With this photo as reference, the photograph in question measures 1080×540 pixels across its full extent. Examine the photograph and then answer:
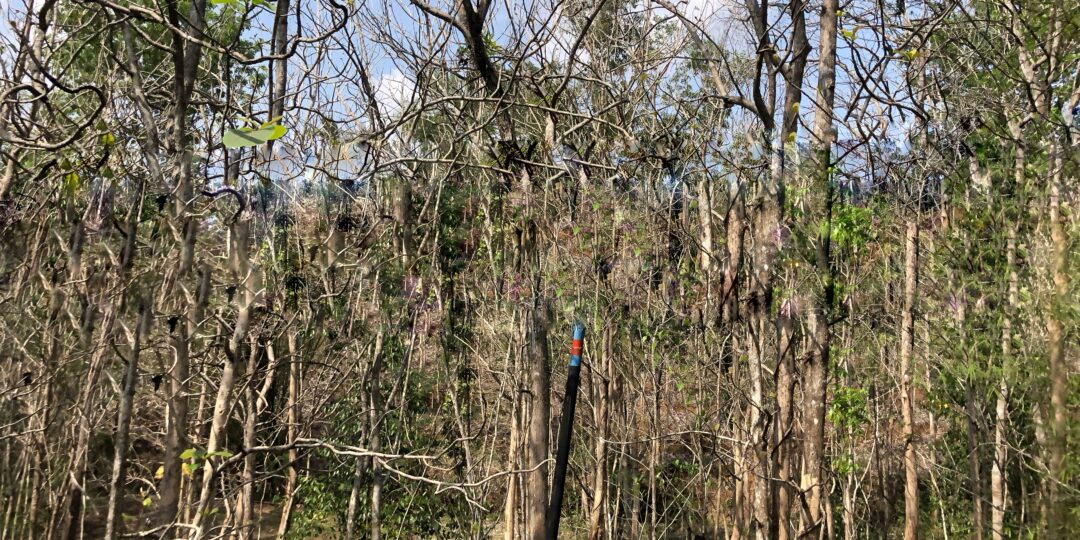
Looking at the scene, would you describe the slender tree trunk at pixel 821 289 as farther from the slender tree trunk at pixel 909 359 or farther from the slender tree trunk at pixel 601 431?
the slender tree trunk at pixel 909 359

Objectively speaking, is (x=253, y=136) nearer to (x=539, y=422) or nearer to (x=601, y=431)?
(x=539, y=422)

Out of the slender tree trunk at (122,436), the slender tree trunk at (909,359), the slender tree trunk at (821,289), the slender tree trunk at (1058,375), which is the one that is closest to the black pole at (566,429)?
the slender tree trunk at (821,289)

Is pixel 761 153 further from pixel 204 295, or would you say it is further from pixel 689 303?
pixel 204 295

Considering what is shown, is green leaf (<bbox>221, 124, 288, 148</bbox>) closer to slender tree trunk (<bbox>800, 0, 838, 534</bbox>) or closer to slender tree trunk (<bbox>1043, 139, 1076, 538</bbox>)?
slender tree trunk (<bbox>800, 0, 838, 534</bbox>)

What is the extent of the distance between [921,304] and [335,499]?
506 cm

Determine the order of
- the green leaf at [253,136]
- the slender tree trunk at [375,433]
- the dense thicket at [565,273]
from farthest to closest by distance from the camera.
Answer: the slender tree trunk at [375,433] < the dense thicket at [565,273] < the green leaf at [253,136]

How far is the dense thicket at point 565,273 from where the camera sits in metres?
2.97

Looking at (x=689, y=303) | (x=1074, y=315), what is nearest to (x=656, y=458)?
(x=689, y=303)

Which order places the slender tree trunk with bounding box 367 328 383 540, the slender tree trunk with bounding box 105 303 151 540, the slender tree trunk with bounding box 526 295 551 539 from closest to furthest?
the slender tree trunk with bounding box 105 303 151 540, the slender tree trunk with bounding box 526 295 551 539, the slender tree trunk with bounding box 367 328 383 540

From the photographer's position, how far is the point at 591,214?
5051 mm

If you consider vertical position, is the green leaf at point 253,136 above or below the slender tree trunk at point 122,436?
above

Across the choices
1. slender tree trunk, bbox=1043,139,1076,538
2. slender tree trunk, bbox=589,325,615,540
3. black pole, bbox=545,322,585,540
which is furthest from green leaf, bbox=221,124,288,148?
slender tree trunk, bbox=589,325,615,540

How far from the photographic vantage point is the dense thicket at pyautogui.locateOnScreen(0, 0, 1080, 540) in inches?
117

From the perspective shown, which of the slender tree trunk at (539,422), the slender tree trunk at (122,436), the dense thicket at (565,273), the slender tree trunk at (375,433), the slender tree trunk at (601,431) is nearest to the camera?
the slender tree trunk at (122,436)
